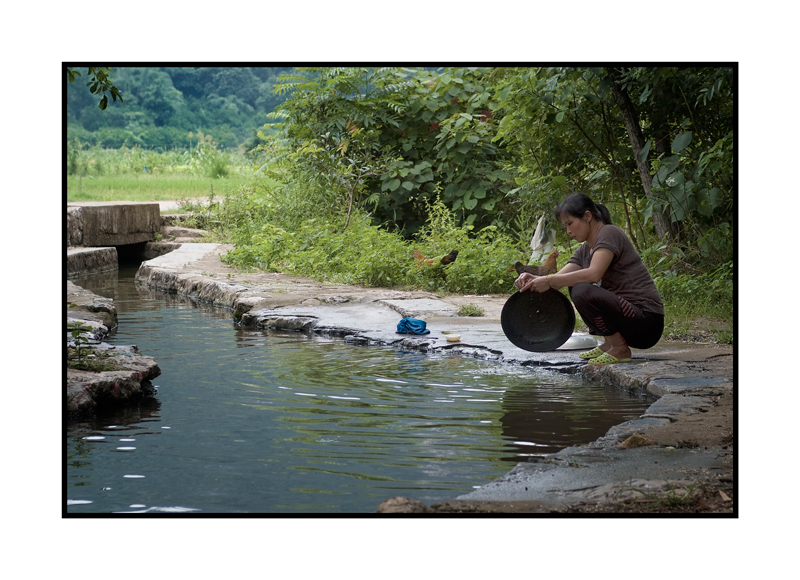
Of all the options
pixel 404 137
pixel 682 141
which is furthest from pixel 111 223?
A: pixel 682 141

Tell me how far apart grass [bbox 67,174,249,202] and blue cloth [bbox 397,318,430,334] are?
9.76m

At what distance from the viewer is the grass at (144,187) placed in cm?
1540

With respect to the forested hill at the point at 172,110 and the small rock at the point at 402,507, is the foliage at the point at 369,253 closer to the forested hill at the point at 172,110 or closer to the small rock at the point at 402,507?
the forested hill at the point at 172,110

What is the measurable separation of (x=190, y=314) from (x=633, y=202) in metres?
4.51

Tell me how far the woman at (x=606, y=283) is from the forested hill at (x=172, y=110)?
329 inches

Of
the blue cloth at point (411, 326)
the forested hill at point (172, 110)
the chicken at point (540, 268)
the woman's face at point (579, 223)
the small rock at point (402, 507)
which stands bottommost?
the small rock at point (402, 507)

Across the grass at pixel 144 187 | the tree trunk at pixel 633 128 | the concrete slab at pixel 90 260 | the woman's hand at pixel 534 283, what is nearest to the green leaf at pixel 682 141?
the tree trunk at pixel 633 128

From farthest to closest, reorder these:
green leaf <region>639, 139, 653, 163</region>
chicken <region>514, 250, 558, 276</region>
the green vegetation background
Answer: the green vegetation background, green leaf <region>639, 139, 653, 163</region>, chicken <region>514, 250, 558, 276</region>

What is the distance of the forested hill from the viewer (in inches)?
544

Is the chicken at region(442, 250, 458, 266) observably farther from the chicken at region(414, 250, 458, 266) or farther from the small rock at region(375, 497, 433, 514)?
the small rock at region(375, 497, 433, 514)

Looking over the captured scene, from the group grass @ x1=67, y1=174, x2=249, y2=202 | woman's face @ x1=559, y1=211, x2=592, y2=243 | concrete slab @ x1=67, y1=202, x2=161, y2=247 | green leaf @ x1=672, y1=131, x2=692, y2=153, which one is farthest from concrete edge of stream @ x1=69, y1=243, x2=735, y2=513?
grass @ x1=67, y1=174, x2=249, y2=202
